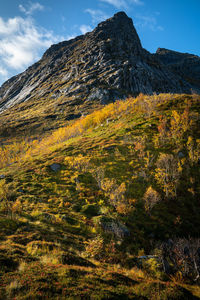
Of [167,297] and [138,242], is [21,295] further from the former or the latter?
[138,242]

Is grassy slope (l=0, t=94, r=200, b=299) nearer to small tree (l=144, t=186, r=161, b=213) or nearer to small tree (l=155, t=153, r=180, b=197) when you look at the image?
small tree (l=144, t=186, r=161, b=213)

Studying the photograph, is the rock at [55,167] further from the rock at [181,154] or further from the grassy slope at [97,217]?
the rock at [181,154]

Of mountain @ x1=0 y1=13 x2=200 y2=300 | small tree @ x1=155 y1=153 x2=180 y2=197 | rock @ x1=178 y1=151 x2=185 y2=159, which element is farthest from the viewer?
rock @ x1=178 y1=151 x2=185 y2=159

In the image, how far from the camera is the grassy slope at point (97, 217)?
6965mm

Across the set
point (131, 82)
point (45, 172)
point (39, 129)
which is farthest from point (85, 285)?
point (131, 82)

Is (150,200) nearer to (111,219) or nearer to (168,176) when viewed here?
(111,219)

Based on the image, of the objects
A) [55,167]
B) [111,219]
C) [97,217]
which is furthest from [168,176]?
[55,167]

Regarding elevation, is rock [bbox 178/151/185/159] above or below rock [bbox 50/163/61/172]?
above

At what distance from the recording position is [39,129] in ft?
433

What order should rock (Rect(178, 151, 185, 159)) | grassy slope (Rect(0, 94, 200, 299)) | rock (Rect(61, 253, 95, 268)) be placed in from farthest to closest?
rock (Rect(178, 151, 185, 159)) < rock (Rect(61, 253, 95, 268)) < grassy slope (Rect(0, 94, 200, 299))

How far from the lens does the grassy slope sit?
6.96m

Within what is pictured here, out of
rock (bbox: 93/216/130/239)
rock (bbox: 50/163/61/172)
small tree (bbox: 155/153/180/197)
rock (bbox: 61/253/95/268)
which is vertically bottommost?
rock (bbox: 93/216/130/239)

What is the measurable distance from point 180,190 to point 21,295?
25.6m

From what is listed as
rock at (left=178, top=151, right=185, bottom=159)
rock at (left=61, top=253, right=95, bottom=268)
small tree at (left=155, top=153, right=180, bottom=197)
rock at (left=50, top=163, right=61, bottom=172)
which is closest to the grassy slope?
rock at (left=61, top=253, right=95, bottom=268)
